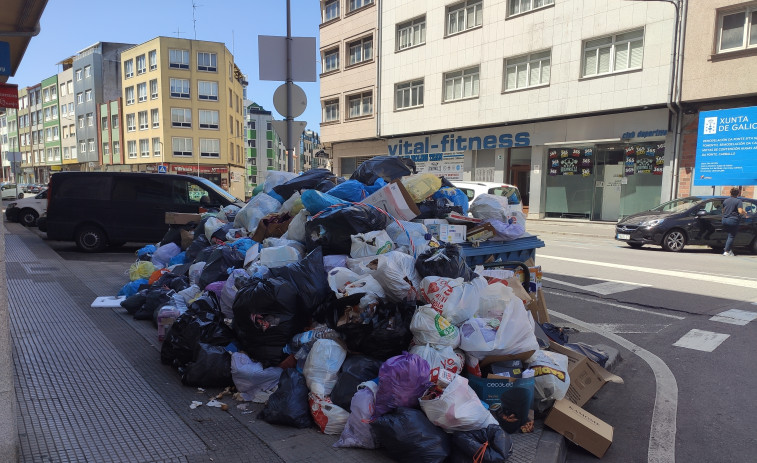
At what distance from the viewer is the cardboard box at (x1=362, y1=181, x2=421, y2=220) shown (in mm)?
5121

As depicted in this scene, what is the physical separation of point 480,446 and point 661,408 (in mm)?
1944

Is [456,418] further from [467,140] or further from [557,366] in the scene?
[467,140]

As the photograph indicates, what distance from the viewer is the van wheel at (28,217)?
57.1ft

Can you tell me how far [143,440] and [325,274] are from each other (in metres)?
1.75

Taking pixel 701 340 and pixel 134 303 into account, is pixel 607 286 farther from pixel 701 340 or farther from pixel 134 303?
pixel 134 303

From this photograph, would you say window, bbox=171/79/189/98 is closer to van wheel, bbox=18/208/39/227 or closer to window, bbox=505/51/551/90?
van wheel, bbox=18/208/39/227

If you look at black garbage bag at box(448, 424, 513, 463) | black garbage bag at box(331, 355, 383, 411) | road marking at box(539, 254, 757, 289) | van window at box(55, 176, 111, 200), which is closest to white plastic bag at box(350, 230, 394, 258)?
black garbage bag at box(331, 355, 383, 411)

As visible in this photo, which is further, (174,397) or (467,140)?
(467,140)

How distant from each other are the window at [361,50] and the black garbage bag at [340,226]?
25665mm

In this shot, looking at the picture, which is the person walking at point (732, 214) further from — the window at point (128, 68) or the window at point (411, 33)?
the window at point (128, 68)

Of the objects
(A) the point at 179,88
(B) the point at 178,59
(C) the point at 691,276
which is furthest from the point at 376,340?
(B) the point at 178,59

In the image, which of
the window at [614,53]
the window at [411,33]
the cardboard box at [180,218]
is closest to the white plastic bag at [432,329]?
the cardboard box at [180,218]

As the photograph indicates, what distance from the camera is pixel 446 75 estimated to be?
24.2 meters

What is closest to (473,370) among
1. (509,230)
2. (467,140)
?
(509,230)
